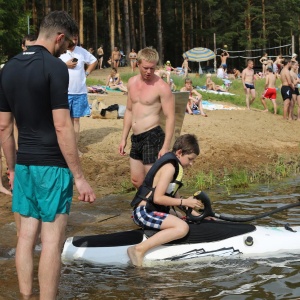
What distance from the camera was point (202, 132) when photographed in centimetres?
1502

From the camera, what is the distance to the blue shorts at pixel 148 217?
633cm

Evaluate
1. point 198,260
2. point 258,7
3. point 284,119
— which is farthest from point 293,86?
point 258,7

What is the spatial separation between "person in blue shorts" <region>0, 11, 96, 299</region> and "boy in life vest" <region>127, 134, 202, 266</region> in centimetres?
183

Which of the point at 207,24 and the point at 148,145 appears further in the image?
the point at 207,24

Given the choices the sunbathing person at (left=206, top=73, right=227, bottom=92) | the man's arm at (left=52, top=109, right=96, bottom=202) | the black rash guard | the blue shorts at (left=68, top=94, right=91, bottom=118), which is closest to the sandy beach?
the blue shorts at (left=68, top=94, right=91, bottom=118)

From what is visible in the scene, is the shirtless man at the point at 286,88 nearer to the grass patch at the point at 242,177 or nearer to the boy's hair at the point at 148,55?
the grass patch at the point at 242,177

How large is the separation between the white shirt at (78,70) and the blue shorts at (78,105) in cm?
8

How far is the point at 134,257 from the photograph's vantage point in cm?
630

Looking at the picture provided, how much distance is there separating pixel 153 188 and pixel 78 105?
408 centimetres

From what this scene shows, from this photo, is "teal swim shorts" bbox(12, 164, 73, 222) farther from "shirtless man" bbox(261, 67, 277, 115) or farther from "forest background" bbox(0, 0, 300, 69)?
"forest background" bbox(0, 0, 300, 69)

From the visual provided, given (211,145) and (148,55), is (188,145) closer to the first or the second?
(148,55)

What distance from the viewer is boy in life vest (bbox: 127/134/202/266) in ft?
20.5

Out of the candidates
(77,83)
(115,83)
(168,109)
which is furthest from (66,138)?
(115,83)

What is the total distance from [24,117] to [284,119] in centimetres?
1582
